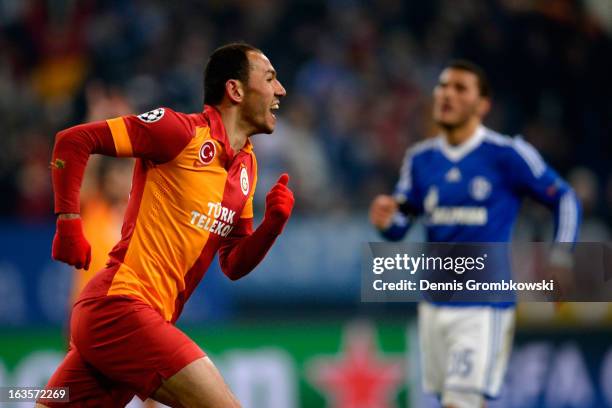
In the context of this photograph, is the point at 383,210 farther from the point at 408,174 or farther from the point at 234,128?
the point at 234,128

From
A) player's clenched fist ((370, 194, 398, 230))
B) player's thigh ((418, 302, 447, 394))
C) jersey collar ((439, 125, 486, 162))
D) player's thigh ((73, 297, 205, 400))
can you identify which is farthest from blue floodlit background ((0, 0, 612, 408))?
player's thigh ((73, 297, 205, 400))

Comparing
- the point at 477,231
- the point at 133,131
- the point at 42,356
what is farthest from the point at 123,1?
the point at 133,131

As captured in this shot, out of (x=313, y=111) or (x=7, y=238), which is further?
(x=313, y=111)

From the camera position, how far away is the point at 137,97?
11664mm

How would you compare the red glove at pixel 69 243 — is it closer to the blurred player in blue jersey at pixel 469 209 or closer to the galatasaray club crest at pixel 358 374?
the blurred player in blue jersey at pixel 469 209

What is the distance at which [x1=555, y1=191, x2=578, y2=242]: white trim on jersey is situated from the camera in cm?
664

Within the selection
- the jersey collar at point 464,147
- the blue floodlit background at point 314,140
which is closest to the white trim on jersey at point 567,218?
the jersey collar at point 464,147

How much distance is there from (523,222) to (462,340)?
3.18m

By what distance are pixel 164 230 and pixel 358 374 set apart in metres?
4.14

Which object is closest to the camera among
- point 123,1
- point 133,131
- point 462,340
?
point 133,131

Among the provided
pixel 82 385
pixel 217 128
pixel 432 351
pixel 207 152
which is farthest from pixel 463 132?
pixel 82 385

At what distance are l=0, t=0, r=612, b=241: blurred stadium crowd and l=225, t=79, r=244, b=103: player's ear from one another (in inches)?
219

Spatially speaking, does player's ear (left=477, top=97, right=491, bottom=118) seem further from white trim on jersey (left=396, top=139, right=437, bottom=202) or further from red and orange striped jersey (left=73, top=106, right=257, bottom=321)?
red and orange striped jersey (left=73, top=106, right=257, bottom=321)

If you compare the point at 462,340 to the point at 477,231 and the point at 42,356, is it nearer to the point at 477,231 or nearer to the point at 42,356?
the point at 477,231
